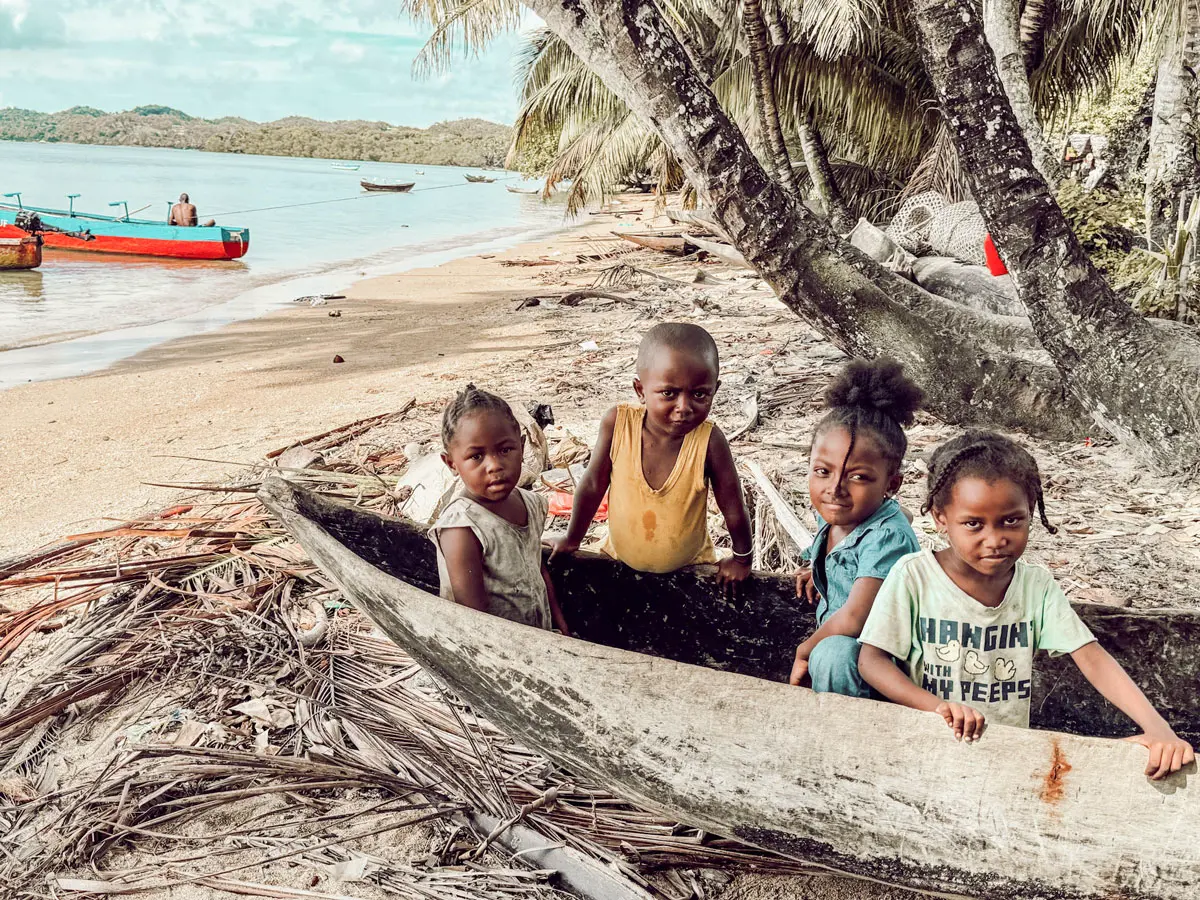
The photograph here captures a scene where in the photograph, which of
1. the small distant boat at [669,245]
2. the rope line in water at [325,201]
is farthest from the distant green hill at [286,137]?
the small distant boat at [669,245]

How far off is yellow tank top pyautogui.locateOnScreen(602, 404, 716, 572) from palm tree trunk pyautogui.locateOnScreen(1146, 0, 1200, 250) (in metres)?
5.59

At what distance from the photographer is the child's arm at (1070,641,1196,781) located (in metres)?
1.63

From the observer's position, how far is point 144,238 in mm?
17312

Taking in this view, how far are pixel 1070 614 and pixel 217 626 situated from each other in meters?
2.77

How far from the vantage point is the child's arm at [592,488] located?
8.72 ft

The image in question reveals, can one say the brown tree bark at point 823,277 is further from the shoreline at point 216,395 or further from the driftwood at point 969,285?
the shoreline at point 216,395

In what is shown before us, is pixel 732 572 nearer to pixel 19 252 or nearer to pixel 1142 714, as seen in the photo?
pixel 1142 714

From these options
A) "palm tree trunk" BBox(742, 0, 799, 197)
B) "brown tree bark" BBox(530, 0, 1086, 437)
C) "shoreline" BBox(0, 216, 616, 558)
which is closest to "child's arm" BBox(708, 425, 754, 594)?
"brown tree bark" BBox(530, 0, 1086, 437)

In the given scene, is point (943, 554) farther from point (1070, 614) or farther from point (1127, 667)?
point (1127, 667)

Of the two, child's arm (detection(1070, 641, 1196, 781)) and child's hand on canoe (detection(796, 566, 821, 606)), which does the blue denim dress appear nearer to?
child's hand on canoe (detection(796, 566, 821, 606))

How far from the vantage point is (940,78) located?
4012 mm

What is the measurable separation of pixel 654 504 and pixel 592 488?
7.8 inches

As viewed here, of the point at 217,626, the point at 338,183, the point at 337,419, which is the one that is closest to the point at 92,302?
the point at 337,419

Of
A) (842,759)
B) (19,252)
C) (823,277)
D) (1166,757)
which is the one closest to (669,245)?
(19,252)
